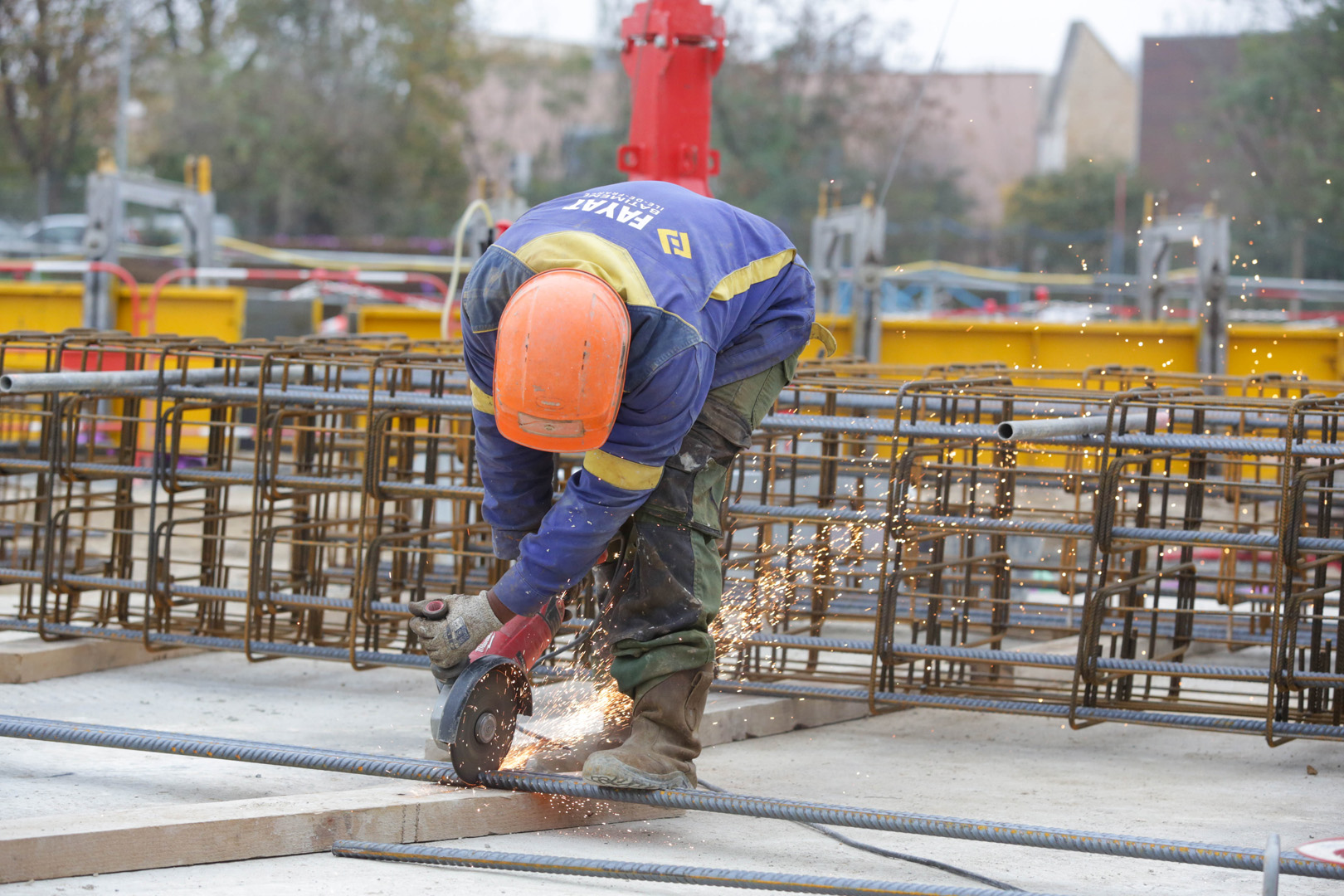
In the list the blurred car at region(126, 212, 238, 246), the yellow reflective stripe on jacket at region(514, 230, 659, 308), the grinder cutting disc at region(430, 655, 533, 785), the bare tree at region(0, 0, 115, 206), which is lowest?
the grinder cutting disc at region(430, 655, 533, 785)

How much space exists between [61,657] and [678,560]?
9.48 feet

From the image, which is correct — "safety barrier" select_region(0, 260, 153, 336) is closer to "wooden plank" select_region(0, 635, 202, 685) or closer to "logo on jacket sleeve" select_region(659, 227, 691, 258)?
"wooden plank" select_region(0, 635, 202, 685)

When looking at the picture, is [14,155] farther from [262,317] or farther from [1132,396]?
[1132,396]

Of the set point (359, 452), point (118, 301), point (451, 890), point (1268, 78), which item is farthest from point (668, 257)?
point (1268, 78)

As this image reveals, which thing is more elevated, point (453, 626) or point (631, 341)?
point (631, 341)

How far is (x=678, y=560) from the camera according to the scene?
3.51 metres

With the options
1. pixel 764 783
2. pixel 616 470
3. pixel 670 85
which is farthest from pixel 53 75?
pixel 616 470

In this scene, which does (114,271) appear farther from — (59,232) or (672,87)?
(59,232)

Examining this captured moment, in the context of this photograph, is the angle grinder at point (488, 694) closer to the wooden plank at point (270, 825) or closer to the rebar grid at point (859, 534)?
the wooden plank at point (270, 825)

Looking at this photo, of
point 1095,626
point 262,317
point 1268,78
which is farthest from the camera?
point 1268,78

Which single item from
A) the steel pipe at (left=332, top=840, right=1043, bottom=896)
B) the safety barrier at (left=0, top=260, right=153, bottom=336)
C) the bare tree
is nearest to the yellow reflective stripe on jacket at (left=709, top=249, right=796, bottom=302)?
the steel pipe at (left=332, top=840, right=1043, bottom=896)

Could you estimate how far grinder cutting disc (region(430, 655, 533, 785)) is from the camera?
330 centimetres

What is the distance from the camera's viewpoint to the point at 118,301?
12422 mm

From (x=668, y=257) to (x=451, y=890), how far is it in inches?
58.2
